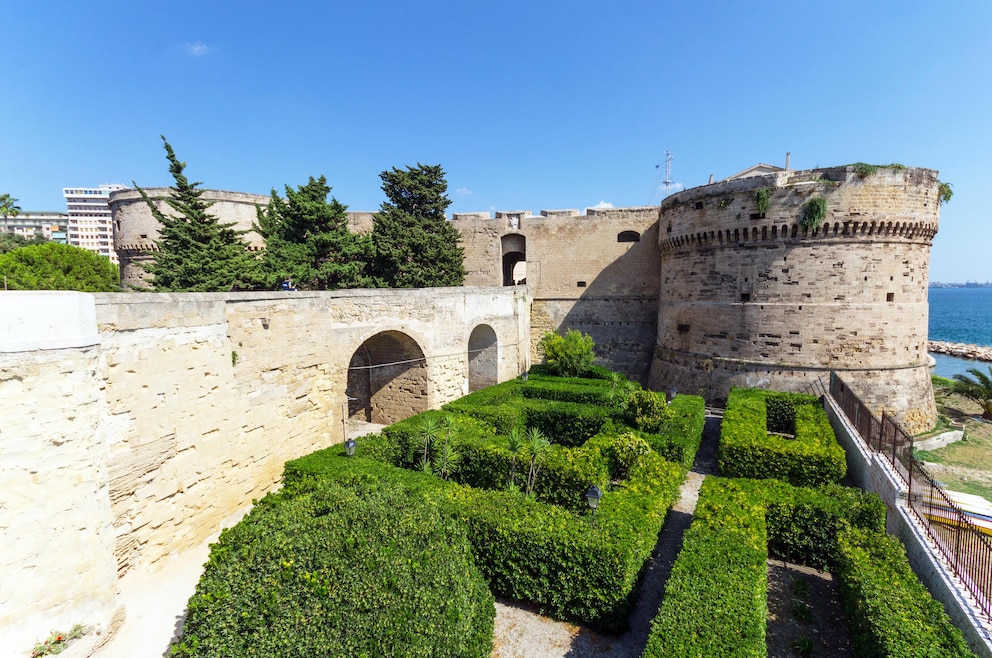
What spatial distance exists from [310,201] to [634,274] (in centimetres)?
1484

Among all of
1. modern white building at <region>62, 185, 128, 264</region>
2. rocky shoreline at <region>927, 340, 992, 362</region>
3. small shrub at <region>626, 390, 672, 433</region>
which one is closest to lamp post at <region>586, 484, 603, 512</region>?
small shrub at <region>626, 390, 672, 433</region>

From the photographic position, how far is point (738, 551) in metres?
6.29

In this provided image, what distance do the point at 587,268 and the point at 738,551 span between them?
17.4m

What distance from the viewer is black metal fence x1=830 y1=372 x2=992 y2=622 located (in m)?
5.61

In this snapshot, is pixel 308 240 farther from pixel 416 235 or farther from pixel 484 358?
pixel 484 358

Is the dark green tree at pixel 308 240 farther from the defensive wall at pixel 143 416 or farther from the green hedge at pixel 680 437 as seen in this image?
the green hedge at pixel 680 437

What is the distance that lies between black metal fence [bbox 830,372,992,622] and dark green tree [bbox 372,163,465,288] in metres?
16.4

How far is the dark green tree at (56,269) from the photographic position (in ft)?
63.5

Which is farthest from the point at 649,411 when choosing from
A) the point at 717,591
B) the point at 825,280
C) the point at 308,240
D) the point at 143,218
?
the point at 143,218

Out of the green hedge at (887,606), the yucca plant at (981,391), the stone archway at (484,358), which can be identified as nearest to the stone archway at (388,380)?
the stone archway at (484,358)

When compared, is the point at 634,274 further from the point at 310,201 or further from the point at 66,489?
the point at 66,489

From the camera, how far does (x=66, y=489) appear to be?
5676 millimetres

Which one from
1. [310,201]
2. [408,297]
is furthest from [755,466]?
[310,201]

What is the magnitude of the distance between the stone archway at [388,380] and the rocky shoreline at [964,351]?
153 ft
